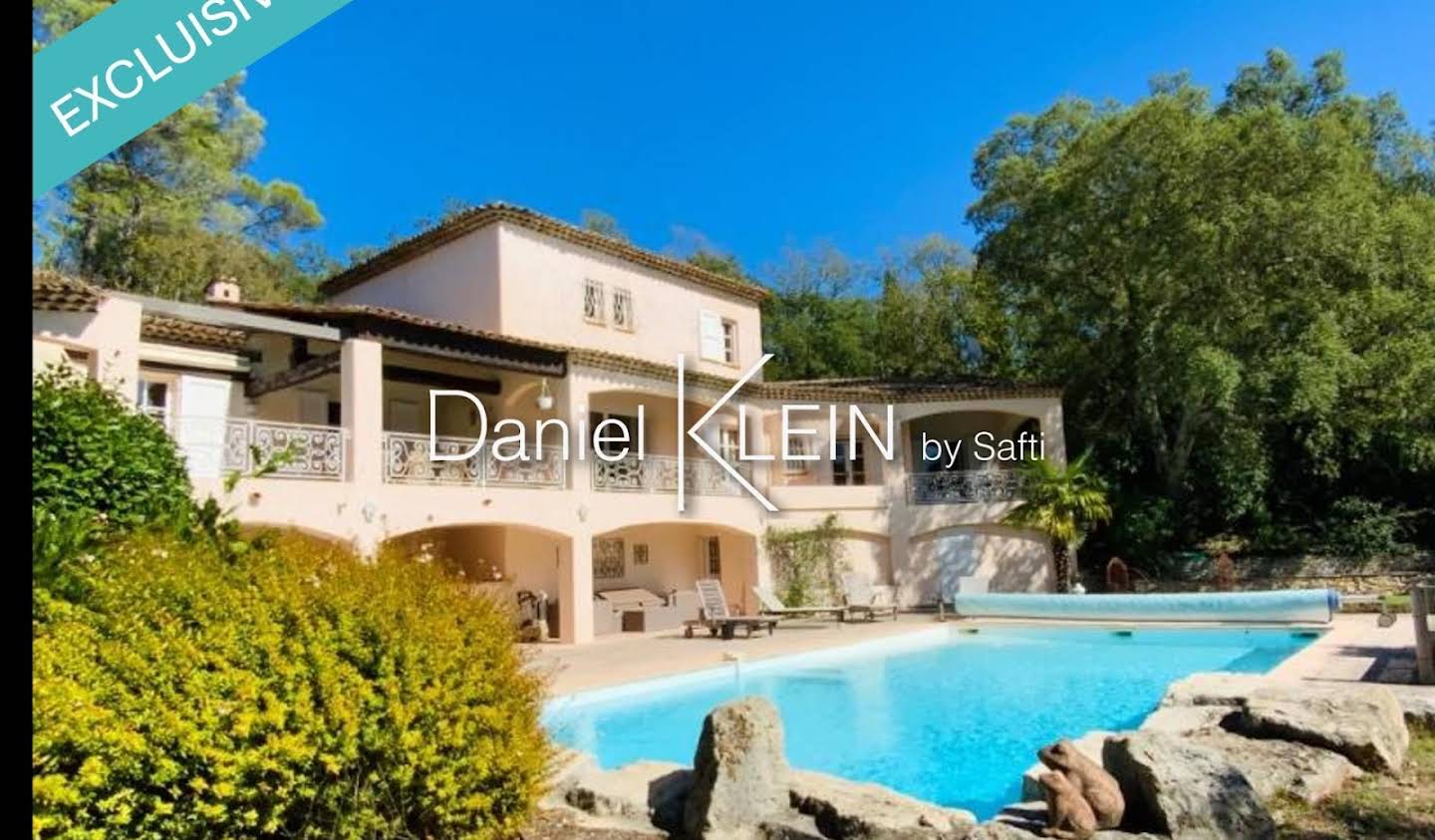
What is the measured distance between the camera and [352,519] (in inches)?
610

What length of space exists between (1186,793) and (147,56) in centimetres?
668

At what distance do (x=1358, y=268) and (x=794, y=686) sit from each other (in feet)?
60.4

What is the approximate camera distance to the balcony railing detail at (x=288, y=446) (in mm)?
14281

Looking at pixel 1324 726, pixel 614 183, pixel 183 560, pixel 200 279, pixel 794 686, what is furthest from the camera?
pixel 614 183

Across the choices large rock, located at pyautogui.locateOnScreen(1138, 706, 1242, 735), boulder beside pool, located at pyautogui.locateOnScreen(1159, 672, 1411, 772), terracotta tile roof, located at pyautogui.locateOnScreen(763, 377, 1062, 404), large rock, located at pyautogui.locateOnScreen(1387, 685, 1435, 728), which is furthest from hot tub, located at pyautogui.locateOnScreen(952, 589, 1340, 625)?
boulder beside pool, located at pyautogui.locateOnScreen(1159, 672, 1411, 772)

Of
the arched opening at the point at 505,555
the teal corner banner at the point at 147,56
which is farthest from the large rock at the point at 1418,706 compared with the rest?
the arched opening at the point at 505,555

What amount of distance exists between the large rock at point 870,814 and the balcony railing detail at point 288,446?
10.2 metres

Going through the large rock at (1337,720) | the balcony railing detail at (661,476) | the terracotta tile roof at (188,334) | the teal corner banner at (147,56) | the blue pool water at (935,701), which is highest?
the terracotta tile roof at (188,334)

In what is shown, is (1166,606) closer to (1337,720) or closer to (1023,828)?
(1337,720)

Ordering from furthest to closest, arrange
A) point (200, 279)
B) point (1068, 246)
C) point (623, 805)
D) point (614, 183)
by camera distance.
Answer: point (614, 183), point (200, 279), point (1068, 246), point (623, 805)

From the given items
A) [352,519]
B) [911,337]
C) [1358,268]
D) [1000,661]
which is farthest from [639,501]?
[911,337]

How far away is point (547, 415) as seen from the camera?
2089 cm

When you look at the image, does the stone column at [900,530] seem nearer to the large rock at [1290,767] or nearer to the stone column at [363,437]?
the stone column at [363,437]
